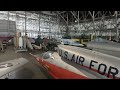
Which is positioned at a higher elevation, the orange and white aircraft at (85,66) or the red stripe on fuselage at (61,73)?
the orange and white aircraft at (85,66)

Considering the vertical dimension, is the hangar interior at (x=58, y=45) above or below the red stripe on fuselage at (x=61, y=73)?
above

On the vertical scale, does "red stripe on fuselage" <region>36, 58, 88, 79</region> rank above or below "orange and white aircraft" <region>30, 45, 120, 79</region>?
below

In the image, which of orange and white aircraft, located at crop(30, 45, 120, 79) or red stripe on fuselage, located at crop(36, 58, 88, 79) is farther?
red stripe on fuselage, located at crop(36, 58, 88, 79)

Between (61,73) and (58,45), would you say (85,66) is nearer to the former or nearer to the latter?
(61,73)

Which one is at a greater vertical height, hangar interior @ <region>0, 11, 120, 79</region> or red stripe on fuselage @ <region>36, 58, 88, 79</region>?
hangar interior @ <region>0, 11, 120, 79</region>

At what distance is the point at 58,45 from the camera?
13.6ft

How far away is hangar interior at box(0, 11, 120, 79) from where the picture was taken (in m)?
2.31

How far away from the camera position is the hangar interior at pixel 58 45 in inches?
90.9

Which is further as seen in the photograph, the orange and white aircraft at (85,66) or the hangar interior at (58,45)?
the hangar interior at (58,45)

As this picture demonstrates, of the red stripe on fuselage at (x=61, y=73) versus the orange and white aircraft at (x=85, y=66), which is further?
the red stripe on fuselage at (x=61, y=73)
